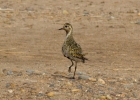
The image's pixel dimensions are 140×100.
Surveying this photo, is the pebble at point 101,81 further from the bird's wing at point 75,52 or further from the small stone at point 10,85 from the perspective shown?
the small stone at point 10,85

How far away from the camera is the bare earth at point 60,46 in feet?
45.0

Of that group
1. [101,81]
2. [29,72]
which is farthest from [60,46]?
[101,81]

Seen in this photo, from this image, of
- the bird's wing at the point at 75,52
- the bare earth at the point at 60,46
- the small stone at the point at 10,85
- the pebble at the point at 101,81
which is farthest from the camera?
the pebble at the point at 101,81

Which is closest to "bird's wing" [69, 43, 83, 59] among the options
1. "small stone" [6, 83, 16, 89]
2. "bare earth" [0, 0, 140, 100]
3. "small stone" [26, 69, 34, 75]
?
"bare earth" [0, 0, 140, 100]

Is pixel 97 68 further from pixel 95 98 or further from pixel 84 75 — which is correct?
pixel 95 98

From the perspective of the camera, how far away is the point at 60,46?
815 inches

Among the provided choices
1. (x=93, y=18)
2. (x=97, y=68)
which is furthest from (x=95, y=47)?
(x=93, y=18)

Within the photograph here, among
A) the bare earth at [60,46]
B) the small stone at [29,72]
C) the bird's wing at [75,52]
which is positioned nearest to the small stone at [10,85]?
the bare earth at [60,46]

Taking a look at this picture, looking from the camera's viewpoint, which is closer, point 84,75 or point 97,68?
point 84,75

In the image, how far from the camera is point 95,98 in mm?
13406

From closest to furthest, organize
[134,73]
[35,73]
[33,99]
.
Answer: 1. [33,99]
2. [35,73]
3. [134,73]

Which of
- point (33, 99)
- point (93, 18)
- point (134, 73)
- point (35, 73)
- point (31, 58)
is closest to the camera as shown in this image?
point (33, 99)

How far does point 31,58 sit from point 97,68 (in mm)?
2149

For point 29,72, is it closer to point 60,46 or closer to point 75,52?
point 75,52
